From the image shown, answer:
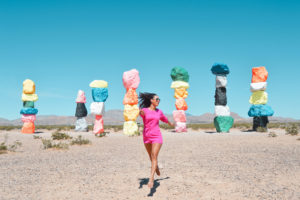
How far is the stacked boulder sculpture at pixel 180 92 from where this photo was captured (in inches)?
898

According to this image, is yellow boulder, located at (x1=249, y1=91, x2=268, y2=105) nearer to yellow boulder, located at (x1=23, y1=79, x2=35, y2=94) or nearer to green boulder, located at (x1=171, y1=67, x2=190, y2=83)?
green boulder, located at (x1=171, y1=67, x2=190, y2=83)

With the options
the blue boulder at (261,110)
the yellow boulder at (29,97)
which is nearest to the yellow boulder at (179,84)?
the blue boulder at (261,110)

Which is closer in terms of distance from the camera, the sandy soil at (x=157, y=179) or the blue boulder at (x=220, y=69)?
the sandy soil at (x=157, y=179)

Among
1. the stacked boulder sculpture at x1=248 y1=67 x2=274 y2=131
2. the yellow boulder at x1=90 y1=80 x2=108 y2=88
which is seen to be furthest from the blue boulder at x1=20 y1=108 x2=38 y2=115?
the stacked boulder sculpture at x1=248 y1=67 x2=274 y2=131

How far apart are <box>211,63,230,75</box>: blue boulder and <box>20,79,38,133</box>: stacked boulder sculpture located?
1600 cm

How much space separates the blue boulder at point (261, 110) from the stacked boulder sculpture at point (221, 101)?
1.93 metres

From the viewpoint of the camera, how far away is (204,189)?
17.7ft

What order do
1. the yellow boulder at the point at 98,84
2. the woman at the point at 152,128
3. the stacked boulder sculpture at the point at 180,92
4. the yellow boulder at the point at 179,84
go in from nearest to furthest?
1. the woman at the point at 152,128
2. the yellow boulder at the point at 98,84
3. the stacked boulder sculpture at the point at 180,92
4. the yellow boulder at the point at 179,84

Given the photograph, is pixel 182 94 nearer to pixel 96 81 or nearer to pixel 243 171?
pixel 96 81

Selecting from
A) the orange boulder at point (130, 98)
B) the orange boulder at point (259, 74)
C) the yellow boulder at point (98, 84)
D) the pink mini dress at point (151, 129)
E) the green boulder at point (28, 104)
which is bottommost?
the pink mini dress at point (151, 129)

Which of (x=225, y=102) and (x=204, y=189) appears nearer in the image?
(x=204, y=189)

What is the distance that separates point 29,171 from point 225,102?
17071 millimetres

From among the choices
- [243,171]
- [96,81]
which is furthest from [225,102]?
[243,171]

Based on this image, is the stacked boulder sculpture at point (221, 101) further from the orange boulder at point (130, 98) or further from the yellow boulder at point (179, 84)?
the orange boulder at point (130, 98)
